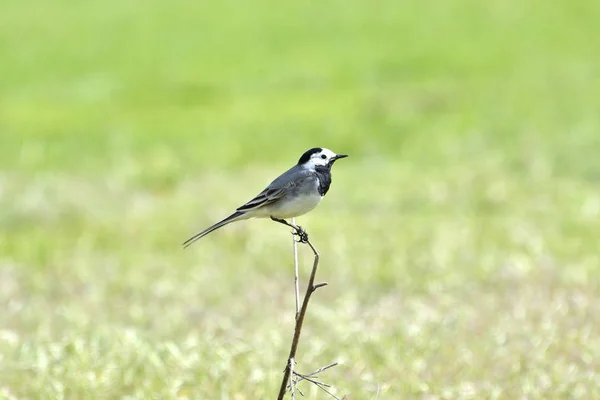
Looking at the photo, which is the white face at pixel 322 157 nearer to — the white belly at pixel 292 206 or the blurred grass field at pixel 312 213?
the white belly at pixel 292 206

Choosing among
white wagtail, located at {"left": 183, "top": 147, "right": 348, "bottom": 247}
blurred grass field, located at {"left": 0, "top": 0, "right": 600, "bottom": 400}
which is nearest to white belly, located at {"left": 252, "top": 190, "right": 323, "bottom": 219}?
white wagtail, located at {"left": 183, "top": 147, "right": 348, "bottom": 247}

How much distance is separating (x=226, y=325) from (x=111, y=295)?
2.53 meters

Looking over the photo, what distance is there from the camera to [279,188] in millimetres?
5023

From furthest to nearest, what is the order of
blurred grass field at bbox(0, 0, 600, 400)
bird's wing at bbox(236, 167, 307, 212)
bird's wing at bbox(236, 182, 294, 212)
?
blurred grass field at bbox(0, 0, 600, 400)
bird's wing at bbox(236, 182, 294, 212)
bird's wing at bbox(236, 167, 307, 212)

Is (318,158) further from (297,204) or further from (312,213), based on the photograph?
(312,213)

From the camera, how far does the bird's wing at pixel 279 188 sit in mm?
4899

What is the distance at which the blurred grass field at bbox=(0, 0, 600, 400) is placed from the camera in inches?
300

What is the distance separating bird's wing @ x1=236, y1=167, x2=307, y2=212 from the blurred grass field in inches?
83.1

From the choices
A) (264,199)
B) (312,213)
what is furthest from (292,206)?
(312,213)

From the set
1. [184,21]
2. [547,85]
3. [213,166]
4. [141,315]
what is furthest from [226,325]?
[184,21]

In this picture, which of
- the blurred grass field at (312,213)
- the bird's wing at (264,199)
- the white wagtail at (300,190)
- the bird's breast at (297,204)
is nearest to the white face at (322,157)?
the white wagtail at (300,190)

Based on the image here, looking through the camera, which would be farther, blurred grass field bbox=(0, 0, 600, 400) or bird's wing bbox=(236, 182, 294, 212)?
blurred grass field bbox=(0, 0, 600, 400)

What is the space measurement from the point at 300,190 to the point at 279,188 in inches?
6.3

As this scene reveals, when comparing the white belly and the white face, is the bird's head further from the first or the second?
the white belly
